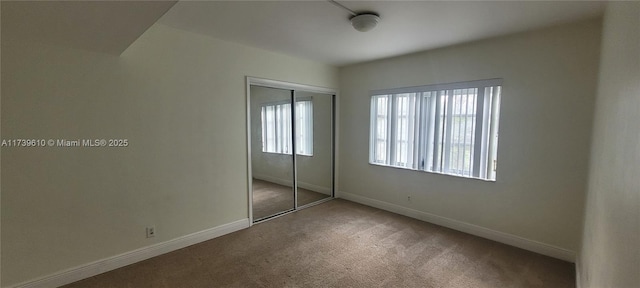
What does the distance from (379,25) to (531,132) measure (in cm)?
201

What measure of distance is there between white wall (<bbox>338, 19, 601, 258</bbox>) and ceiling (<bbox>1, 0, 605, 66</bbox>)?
0.69 ft

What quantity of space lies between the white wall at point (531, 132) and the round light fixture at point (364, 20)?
4.95ft

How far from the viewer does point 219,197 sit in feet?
10.6

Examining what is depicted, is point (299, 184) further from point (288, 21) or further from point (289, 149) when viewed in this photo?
point (288, 21)

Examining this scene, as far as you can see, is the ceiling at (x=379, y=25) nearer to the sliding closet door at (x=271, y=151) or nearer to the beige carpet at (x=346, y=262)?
the sliding closet door at (x=271, y=151)

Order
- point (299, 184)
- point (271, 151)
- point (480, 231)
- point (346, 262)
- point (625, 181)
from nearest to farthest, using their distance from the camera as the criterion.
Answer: point (625, 181)
point (346, 262)
point (480, 231)
point (271, 151)
point (299, 184)

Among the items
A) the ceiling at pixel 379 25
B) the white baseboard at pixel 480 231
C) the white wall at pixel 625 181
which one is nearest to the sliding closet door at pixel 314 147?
the white baseboard at pixel 480 231

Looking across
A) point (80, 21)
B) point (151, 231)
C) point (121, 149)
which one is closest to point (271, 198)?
point (151, 231)

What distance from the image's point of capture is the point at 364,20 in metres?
2.38

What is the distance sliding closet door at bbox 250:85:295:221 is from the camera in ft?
11.9

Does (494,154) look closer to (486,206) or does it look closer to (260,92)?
(486,206)

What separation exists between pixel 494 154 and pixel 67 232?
14.6 feet

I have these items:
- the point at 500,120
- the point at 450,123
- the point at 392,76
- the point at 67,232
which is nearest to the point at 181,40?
the point at 67,232

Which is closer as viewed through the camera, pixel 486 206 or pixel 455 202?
pixel 486 206
